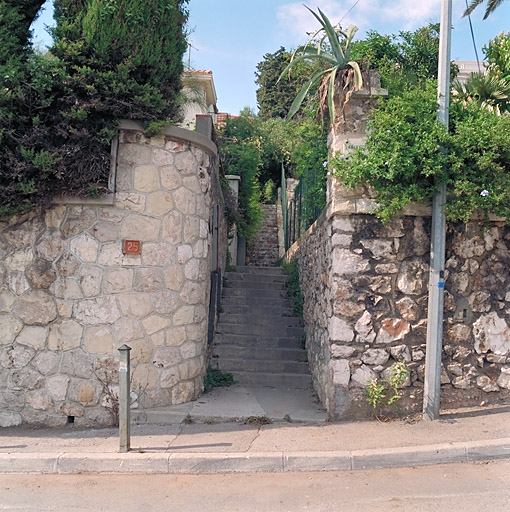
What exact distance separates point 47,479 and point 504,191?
5511 millimetres

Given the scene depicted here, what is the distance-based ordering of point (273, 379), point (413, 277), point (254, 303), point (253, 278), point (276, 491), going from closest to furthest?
1. point (276, 491)
2. point (413, 277)
3. point (273, 379)
4. point (254, 303)
5. point (253, 278)

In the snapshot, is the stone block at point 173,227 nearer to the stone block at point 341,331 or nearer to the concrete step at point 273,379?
the stone block at point 341,331

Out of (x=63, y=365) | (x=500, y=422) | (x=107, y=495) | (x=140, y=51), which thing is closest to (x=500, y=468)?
(x=500, y=422)

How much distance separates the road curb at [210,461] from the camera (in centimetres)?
487

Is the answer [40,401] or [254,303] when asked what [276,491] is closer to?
[40,401]

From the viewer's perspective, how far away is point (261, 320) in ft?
29.6

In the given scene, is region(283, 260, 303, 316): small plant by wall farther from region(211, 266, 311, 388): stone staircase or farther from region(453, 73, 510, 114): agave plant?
region(453, 73, 510, 114): agave plant

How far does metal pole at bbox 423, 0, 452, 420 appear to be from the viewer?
5.88 metres

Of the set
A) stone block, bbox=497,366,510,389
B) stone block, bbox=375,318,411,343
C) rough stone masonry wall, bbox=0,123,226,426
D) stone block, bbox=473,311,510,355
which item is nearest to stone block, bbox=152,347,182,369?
rough stone masonry wall, bbox=0,123,226,426

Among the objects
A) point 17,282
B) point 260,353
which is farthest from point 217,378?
point 17,282

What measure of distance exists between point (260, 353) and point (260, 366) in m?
0.29

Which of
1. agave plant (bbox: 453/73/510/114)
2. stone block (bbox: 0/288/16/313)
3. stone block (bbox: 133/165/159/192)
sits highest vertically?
agave plant (bbox: 453/73/510/114)

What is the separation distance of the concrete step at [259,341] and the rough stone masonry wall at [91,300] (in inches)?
88.5

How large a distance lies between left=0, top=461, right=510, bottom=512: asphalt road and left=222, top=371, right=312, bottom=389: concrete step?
2700 mm
